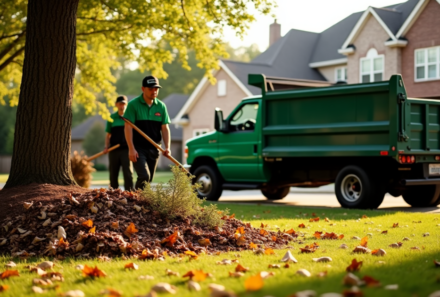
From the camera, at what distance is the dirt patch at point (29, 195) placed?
6840 millimetres

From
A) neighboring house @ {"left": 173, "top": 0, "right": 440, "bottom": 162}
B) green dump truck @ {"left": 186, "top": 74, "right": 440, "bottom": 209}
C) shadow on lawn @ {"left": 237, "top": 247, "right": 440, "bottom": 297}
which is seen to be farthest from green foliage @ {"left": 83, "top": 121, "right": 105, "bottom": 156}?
shadow on lawn @ {"left": 237, "top": 247, "right": 440, "bottom": 297}

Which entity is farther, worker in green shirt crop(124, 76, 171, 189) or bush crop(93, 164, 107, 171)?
bush crop(93, 164, 107, 171)

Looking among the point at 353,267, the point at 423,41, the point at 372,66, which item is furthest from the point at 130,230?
Result: the point at 372,66

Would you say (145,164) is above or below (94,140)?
below

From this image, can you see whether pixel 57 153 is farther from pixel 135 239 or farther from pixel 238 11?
pixel 238 11

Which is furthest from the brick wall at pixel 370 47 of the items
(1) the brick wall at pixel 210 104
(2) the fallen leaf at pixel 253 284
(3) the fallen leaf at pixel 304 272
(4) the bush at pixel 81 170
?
(2) the fallen leaf at pixel 253 284

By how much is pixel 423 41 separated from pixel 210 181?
20.2m

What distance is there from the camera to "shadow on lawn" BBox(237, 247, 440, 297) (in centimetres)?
399

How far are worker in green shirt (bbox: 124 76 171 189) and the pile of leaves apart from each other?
204 centimetres

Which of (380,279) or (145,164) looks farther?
(145,164)

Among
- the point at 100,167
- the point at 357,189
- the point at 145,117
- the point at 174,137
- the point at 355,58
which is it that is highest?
the point at 355,58

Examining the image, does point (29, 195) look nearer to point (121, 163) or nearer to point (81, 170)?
point (121, 163)

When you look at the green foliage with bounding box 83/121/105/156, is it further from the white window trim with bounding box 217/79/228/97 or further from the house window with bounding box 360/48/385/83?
the house window with bounding box 360/48/385/83

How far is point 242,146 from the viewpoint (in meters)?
14.8
